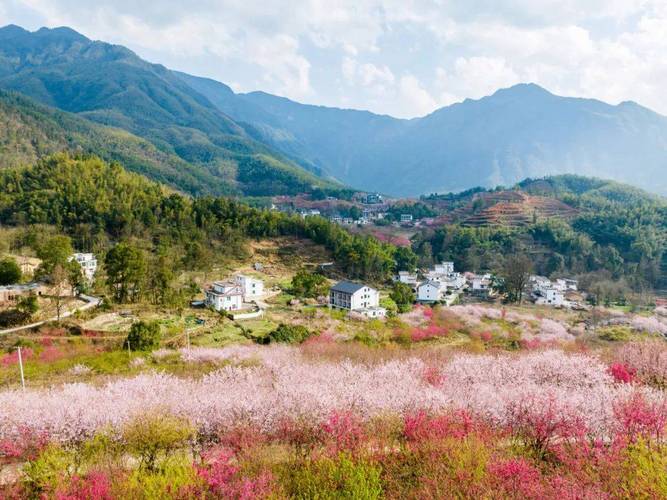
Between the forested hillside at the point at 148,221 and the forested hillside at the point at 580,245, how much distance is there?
61.3 feet

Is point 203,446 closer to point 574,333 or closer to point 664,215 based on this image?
point 574,333

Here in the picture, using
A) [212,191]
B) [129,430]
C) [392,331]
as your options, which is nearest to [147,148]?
[212,191]

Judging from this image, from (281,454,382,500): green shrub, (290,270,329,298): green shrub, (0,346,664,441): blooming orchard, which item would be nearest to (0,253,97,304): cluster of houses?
(290,270,329,298): green shrub

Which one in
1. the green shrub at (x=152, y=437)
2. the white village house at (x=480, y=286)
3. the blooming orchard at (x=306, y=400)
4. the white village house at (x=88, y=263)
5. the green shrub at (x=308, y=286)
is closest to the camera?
the green shrub at (x=152, y=437)

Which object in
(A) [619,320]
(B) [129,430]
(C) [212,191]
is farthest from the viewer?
(C) [212,191]

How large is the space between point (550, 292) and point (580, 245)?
24.6 meters

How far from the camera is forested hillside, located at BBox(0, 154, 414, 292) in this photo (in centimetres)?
5172

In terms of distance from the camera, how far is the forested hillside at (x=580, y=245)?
63531 millimetres

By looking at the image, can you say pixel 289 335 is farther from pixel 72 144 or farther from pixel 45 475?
pixel 72 144

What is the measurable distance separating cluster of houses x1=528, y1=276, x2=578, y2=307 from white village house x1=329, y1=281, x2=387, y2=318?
21.8 metres

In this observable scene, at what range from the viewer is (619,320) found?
39250 millimetres

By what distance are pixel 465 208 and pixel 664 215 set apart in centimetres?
4206

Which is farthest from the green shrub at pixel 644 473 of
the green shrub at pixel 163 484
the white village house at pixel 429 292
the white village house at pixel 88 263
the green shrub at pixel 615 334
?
the white village house at pixel 88 263

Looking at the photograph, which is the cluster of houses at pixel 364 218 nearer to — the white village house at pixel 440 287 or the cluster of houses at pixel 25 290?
the white village house at pixel 440 287
